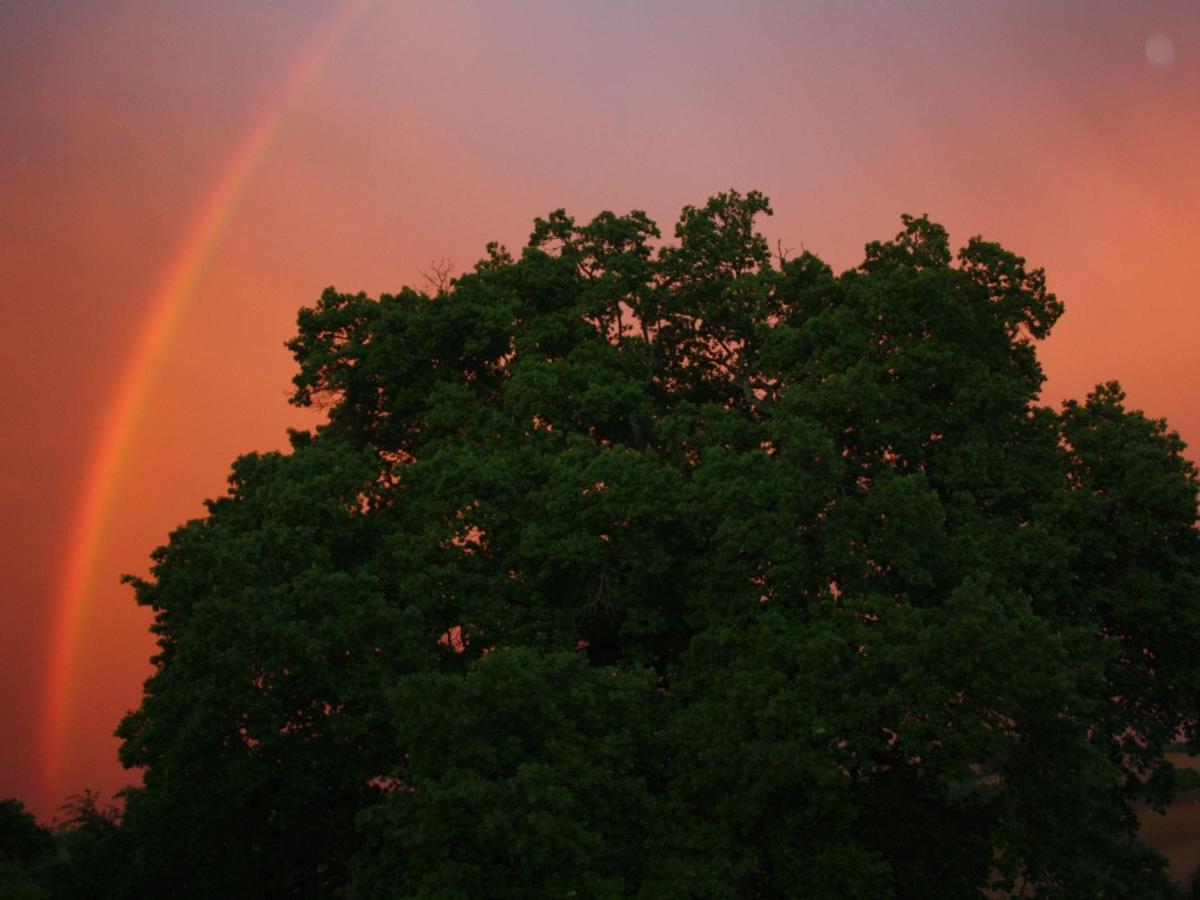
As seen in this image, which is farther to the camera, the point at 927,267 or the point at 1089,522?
the point at 927,267

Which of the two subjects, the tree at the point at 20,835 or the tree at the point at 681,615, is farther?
the tree at the point at 20,835

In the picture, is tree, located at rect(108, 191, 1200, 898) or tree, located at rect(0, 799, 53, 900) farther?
tree, located at rect(0, 799, 53, 900)

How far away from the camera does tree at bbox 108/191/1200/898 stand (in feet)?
61.3

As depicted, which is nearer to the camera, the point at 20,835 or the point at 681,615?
the point at 681,615

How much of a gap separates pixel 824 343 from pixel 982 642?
9.36 meters

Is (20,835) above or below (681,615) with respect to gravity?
above

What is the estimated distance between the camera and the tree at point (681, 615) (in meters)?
18.7

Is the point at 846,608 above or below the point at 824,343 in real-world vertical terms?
below

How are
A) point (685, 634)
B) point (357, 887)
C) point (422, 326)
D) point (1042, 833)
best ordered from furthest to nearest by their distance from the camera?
point (422, 326) → point (685, 634) → point (1042, 833) → point (357, 887)

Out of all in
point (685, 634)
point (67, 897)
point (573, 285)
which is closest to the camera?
point (67, 897)

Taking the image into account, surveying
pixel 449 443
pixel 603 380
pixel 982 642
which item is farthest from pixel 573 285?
pixel 982 642

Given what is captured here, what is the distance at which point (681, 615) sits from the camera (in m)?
25.1

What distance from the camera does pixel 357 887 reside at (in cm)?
1811

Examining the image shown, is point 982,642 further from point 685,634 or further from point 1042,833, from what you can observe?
point 685,634
